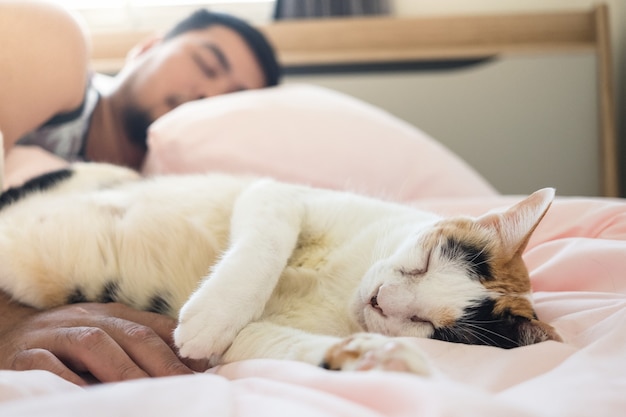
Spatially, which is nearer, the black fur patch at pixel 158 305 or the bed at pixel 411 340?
the bed at pixel 411 340

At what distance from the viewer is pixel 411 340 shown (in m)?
0.81

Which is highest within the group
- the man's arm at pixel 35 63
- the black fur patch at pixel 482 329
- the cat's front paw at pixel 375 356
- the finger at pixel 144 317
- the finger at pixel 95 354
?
the man's arm at pixel 35 63

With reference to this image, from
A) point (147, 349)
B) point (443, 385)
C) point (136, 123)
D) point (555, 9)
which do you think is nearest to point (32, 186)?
point (147, 349)

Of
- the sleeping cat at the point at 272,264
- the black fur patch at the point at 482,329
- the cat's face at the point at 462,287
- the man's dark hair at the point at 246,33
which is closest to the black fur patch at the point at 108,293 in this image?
the sleeping cat at the point at 272,264

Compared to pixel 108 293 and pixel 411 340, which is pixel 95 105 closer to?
pixel 108 293

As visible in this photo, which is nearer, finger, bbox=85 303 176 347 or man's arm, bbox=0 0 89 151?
finger, bbox=85 303 176 347

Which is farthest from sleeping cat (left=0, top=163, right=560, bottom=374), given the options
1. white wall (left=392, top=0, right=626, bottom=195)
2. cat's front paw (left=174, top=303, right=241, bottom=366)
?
white wall (left=392, top=0, right=626, bottom=195)

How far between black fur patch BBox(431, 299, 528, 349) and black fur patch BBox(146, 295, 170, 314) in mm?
401

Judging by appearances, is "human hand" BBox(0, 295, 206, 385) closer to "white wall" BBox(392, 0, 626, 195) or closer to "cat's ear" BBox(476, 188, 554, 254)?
"cat's ear" BBox(476, 188, 554, 254)

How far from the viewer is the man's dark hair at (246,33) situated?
1951mm

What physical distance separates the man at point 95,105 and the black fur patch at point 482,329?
34 centimetres

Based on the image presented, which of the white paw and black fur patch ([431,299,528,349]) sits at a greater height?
the white paw

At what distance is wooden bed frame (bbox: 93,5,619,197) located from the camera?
8.07 ft

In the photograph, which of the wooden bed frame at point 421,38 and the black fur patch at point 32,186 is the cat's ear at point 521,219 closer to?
the black fur patch at point 32,186
